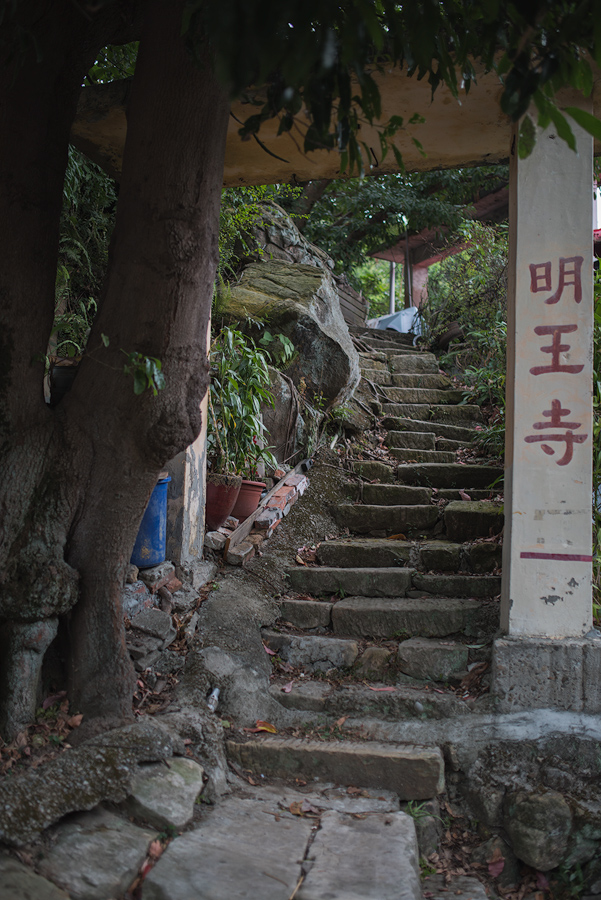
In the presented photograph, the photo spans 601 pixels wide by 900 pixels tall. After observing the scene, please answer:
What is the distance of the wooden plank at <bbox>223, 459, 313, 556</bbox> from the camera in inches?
159

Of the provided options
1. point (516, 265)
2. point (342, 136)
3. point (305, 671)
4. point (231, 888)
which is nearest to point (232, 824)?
point (231, 888)

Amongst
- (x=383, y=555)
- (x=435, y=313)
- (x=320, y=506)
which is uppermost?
(x=435, y=313)

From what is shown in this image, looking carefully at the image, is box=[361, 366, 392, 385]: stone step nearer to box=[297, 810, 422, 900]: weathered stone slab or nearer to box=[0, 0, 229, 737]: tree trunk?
box=[0, 0, 229, 737]: tree trunk

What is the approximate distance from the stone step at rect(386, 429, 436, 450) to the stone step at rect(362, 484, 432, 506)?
931mm

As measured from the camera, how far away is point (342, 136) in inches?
61.8

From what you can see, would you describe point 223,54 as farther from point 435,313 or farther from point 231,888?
point 435,313

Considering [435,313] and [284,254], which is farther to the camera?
[435,313]

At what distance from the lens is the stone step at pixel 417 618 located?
3.37m

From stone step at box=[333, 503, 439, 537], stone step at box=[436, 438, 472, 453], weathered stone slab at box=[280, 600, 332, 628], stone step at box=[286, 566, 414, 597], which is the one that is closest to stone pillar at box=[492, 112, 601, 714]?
stone step at box=[286, 566, 414, 597]

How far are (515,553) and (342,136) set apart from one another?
6.56 ft

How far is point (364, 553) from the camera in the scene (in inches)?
164

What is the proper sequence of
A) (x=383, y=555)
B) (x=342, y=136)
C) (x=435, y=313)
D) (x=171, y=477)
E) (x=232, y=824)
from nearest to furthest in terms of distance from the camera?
1. (x=342, y=136)
2. (x=232, y=824)
3. (x=171, y=477)
4. (x=383, y=555)
5. (x=435, y=313)

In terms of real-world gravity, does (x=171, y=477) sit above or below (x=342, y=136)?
below

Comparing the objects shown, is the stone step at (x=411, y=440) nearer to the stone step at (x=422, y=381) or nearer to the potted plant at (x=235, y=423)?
the stone step at (x=422, y=381)
